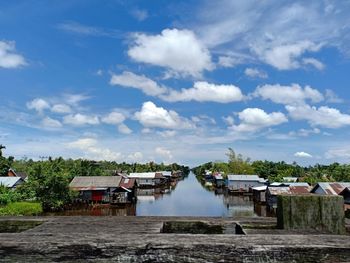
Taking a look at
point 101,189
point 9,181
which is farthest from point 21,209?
point 9,181

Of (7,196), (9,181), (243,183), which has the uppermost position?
(9,181)

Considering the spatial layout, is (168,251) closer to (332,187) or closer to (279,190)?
(332,187)

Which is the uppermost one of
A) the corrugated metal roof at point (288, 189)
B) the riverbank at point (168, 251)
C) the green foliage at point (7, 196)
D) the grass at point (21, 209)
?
the riverbank at point (168, 251)

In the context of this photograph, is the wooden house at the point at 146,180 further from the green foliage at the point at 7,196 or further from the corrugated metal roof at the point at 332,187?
the corrugated metal roof at the point at 332,187

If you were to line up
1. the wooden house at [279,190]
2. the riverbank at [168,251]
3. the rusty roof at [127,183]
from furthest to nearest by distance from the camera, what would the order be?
the rusty roof at [127,183] < the wooden house at [279,190] < the riverbank at [168,251]

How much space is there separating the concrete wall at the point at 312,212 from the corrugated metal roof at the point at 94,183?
185ft

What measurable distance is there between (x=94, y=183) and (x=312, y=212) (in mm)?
57555

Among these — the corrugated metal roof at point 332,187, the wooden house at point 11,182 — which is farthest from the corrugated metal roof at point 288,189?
the wooden house at point 11,182

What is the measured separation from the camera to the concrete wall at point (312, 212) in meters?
4.71

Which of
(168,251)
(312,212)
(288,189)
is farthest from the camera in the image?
(288,189)

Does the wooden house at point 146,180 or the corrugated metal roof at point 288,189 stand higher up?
the wooden house at point 146,180

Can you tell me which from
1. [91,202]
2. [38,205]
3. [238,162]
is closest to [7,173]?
[91,202]

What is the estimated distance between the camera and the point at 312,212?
473cm

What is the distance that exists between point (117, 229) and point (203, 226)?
161cm
